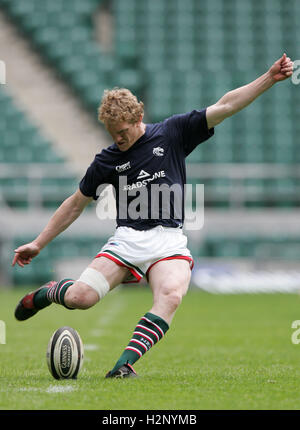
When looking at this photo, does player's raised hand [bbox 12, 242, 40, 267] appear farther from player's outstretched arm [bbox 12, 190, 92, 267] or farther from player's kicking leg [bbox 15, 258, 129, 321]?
player's kicking leg [bbox 15, 258, 129, 321]

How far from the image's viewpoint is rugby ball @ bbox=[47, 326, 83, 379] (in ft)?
16.0

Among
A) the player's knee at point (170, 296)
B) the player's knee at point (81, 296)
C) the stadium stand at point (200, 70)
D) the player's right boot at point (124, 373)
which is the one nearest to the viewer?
the player's right boot at point (124, 373)

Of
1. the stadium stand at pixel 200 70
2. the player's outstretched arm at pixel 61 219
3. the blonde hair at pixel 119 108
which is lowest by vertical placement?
the player's outstretched arm at pixel 61 219

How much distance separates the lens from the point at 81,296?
5.12 meters

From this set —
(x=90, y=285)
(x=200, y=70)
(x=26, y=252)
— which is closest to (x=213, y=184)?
(x=200, y=70)

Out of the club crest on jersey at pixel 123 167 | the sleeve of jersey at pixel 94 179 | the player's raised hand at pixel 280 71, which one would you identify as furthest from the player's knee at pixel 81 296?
the player's raised hand at pixel 280 71

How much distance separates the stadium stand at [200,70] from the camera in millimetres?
19688

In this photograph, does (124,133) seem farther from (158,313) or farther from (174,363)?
(174,363)

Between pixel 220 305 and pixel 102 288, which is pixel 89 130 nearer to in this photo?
pixel 220 305

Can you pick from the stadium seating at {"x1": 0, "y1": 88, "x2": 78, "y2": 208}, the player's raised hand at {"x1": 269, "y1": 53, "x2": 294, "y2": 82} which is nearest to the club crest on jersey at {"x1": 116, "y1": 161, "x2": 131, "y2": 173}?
the player's raised hand at {"x1": 269, "y1": 53, "x2": 294, "y2": 82}

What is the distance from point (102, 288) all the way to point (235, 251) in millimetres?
13801

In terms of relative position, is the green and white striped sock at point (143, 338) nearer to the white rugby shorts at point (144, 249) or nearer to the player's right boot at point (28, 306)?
the white rugby shorts at point (144, 249)

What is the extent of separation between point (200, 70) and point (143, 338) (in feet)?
58.0
